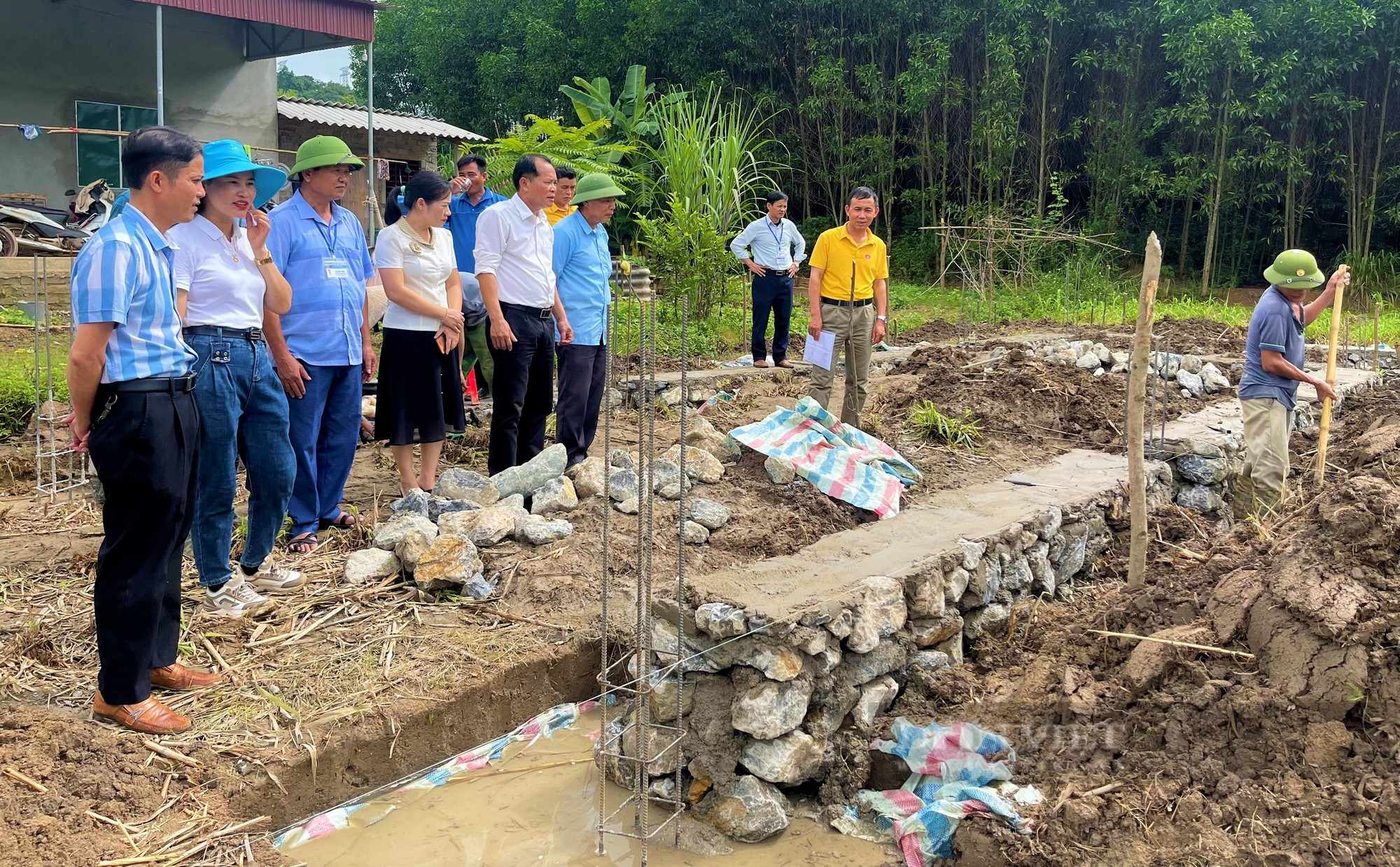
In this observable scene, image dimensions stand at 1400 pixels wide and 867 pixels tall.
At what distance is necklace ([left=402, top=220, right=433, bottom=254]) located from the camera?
4.88 metres

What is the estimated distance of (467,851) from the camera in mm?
3211

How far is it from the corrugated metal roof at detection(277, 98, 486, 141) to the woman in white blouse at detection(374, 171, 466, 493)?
38.3 feet

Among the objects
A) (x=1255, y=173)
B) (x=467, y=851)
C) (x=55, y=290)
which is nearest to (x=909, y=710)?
(x=467, y=851)

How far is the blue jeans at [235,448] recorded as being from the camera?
11.8ft

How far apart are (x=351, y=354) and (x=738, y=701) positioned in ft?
7.83

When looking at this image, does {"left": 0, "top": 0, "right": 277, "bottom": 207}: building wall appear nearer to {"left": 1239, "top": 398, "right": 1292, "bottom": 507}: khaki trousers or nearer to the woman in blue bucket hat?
the woman in blue bucket hat

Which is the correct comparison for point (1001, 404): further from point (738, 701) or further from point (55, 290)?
point (55, 290)

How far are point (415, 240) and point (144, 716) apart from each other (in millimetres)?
2485

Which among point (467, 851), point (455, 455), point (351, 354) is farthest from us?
point (455, 455)

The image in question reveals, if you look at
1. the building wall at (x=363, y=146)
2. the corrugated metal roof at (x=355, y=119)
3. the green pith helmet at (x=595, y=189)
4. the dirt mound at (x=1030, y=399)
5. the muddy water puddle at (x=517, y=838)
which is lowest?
the muddy water puddle at (x=517, y=838)

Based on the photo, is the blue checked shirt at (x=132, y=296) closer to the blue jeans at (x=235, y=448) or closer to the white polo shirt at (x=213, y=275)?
the blue jeans at (x=235, y=448)

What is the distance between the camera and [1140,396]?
12.7ft

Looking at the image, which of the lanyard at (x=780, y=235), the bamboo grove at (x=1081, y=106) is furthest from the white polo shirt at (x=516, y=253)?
the bamboo grove at (x=1081, y=106)

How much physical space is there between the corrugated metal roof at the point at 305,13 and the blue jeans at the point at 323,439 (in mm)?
7985
